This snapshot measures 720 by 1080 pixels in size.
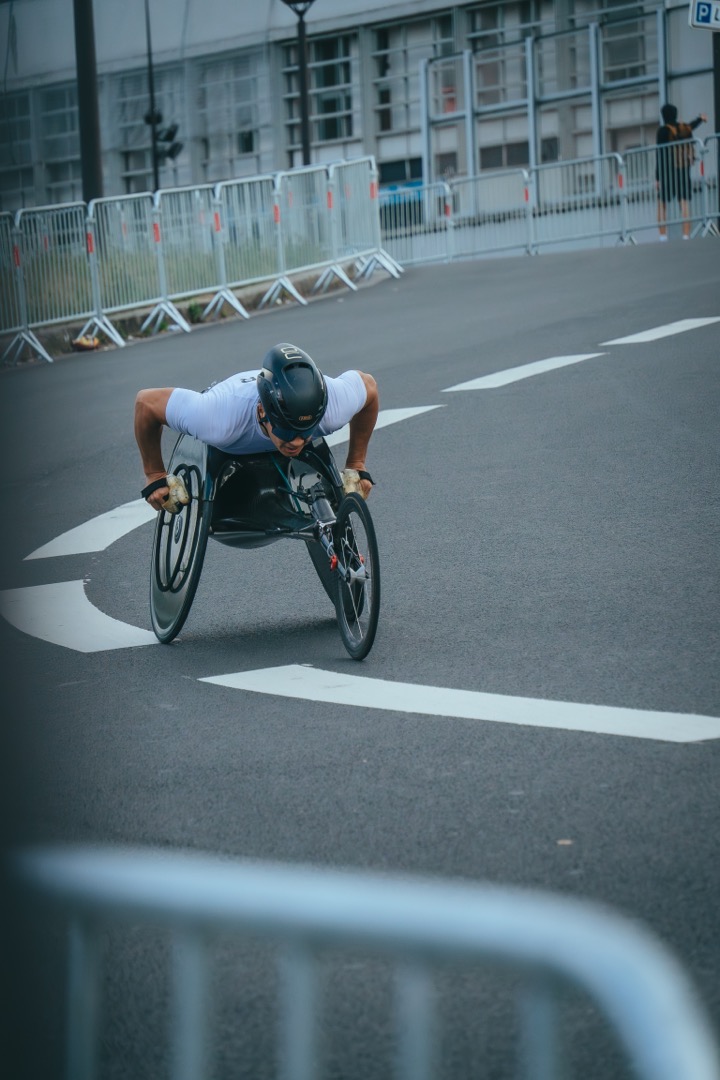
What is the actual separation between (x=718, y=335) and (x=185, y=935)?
1330 cm

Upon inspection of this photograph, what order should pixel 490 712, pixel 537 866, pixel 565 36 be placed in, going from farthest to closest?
pixel 565 36
pixel 490 712
pixel 537 866

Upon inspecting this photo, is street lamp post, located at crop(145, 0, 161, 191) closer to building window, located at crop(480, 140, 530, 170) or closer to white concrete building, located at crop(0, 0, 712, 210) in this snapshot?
white concrete building, located at crop(0, 0, 712, 210)

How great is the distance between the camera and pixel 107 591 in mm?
8125

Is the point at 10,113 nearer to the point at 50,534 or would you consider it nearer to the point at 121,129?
the point at 50,534

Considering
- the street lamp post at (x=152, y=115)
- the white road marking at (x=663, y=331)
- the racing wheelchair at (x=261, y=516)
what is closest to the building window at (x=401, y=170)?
the street lamp post at (x=152, y=115)

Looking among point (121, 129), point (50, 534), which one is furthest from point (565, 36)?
point (50, 534)

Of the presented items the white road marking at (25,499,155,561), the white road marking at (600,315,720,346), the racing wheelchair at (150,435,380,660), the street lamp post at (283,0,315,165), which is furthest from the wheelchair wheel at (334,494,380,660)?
the street lamp post at (283,0,315,165)

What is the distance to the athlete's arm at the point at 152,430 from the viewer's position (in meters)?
6.66

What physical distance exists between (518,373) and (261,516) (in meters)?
7.22

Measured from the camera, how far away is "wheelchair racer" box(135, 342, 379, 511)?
6.27 meters

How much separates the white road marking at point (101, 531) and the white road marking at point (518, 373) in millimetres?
3697

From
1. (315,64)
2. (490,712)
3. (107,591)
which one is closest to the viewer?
(490,712)

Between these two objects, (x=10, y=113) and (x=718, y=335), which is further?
(x=718, y=335)

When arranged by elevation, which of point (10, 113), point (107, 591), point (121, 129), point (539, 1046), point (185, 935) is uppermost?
point (121, 129)
